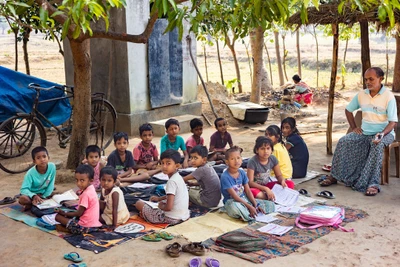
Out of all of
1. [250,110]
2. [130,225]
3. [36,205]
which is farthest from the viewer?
[250,110]

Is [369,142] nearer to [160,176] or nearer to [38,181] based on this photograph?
[160,176]

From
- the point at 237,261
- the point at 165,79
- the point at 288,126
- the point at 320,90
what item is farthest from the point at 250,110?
the point at 237,261

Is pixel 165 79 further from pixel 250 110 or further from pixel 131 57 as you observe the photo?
pixel 250 110

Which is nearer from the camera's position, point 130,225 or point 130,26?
point 130,225

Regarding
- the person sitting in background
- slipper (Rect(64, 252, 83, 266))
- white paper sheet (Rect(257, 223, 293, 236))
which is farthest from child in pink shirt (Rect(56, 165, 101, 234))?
the person sitting in background

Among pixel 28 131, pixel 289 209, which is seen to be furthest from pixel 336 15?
pixel 28 131

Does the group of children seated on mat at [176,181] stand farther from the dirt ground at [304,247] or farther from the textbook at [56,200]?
the dirt ground at [304,247]

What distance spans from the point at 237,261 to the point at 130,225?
44.3 inches

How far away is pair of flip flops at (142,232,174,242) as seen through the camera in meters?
4.16

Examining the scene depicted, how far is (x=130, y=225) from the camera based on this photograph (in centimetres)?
448

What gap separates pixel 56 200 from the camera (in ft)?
16.4

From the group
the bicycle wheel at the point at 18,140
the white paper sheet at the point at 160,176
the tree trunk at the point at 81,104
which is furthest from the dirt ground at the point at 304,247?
the white paper sheet at the point at 160,176

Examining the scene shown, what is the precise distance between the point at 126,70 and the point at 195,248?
528cm

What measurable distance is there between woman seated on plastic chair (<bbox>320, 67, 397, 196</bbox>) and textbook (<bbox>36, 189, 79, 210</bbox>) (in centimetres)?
277
